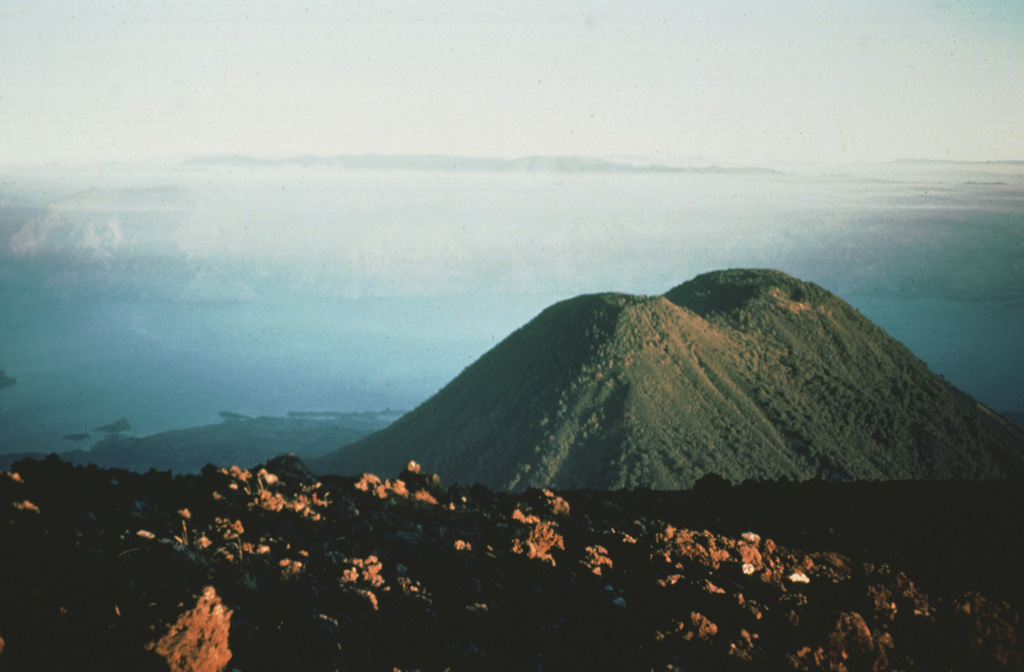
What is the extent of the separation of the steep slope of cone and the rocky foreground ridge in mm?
16581

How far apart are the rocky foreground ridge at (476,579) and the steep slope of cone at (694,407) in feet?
54.4

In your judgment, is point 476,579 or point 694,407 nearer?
point 476,579

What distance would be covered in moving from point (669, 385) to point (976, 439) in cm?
1596

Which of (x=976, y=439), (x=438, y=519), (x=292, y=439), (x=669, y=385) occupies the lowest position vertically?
(x=292, y=439)

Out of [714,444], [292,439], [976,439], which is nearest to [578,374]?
[714,444]

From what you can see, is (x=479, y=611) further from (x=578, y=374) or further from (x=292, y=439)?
(x=292, y=439)

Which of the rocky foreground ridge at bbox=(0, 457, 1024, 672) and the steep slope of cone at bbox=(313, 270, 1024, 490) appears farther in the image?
the steep slope of cone at bbox=(313, 270, 1024, 490)

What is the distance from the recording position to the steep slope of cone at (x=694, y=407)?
26531 millimetres

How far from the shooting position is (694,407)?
28125 millimetres

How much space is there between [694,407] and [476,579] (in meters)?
22.9

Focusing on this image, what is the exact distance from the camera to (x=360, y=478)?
31.7 feet

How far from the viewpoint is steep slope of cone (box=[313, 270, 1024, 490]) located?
87.0ft

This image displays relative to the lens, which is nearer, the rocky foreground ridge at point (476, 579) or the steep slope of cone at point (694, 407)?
the rocky foreground ridge at point (476, 579)

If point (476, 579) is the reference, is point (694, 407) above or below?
below
